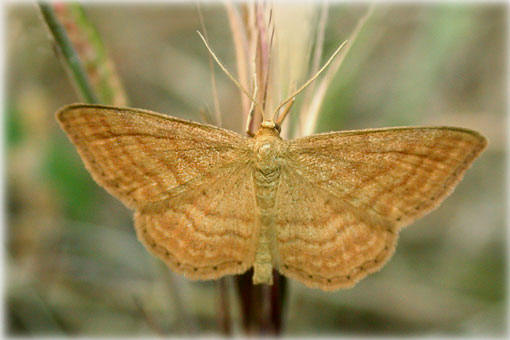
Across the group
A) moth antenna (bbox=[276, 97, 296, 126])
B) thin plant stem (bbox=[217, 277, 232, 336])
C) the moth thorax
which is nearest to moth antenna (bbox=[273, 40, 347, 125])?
moth antenna (bbox=[276, 97, 296, 126])

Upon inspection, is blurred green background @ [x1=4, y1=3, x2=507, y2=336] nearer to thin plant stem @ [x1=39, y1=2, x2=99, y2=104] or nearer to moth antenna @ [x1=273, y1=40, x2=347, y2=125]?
moth antenna @ [x1=273, y1=40, x2=347, y2=125]

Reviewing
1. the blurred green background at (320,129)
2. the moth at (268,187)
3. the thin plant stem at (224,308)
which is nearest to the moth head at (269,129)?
the moth at (268,187)

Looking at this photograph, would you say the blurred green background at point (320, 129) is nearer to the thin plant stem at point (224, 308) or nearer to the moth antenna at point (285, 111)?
the thin plant stem at point (224, 308)

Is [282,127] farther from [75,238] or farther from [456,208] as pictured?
[456,208]

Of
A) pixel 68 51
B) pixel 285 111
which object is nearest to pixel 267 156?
pixel 285 111

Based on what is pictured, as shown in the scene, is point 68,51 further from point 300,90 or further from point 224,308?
point 224,308

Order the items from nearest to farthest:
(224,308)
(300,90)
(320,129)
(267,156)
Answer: (300,90)
(224,308)
(267,156)
(320,129)
